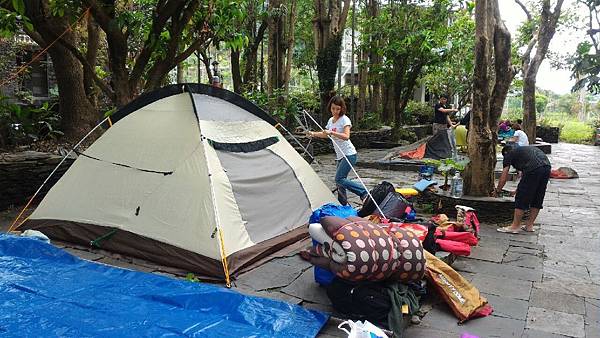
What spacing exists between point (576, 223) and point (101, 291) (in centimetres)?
567

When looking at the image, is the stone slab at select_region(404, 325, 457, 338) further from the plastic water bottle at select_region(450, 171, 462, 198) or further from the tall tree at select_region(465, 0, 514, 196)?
the tall tree at select_region(465, 0, 514, 196)

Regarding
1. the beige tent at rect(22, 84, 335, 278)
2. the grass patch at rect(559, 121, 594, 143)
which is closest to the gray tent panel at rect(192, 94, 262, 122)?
the beige tent at rect(22, 84, 335, 278)

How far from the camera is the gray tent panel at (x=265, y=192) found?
4355 millimetres

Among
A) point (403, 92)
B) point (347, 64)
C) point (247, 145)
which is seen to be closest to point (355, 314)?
A: point (247, 145)

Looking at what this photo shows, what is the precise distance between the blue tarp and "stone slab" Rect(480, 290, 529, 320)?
1.29 metres

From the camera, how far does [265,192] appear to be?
4.64 meters

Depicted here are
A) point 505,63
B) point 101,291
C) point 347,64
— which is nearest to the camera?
point 101,291

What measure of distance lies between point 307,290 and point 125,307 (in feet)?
A: 4.31

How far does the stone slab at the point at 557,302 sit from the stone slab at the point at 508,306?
0.10 metres

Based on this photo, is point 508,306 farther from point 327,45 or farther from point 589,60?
point 589,60

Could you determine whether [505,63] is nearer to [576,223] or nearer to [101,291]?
[576,223]

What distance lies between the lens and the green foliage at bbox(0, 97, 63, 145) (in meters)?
7.40

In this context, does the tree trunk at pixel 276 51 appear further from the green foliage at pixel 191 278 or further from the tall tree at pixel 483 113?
the green foliage at pixel 191 278

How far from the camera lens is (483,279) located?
398cm
